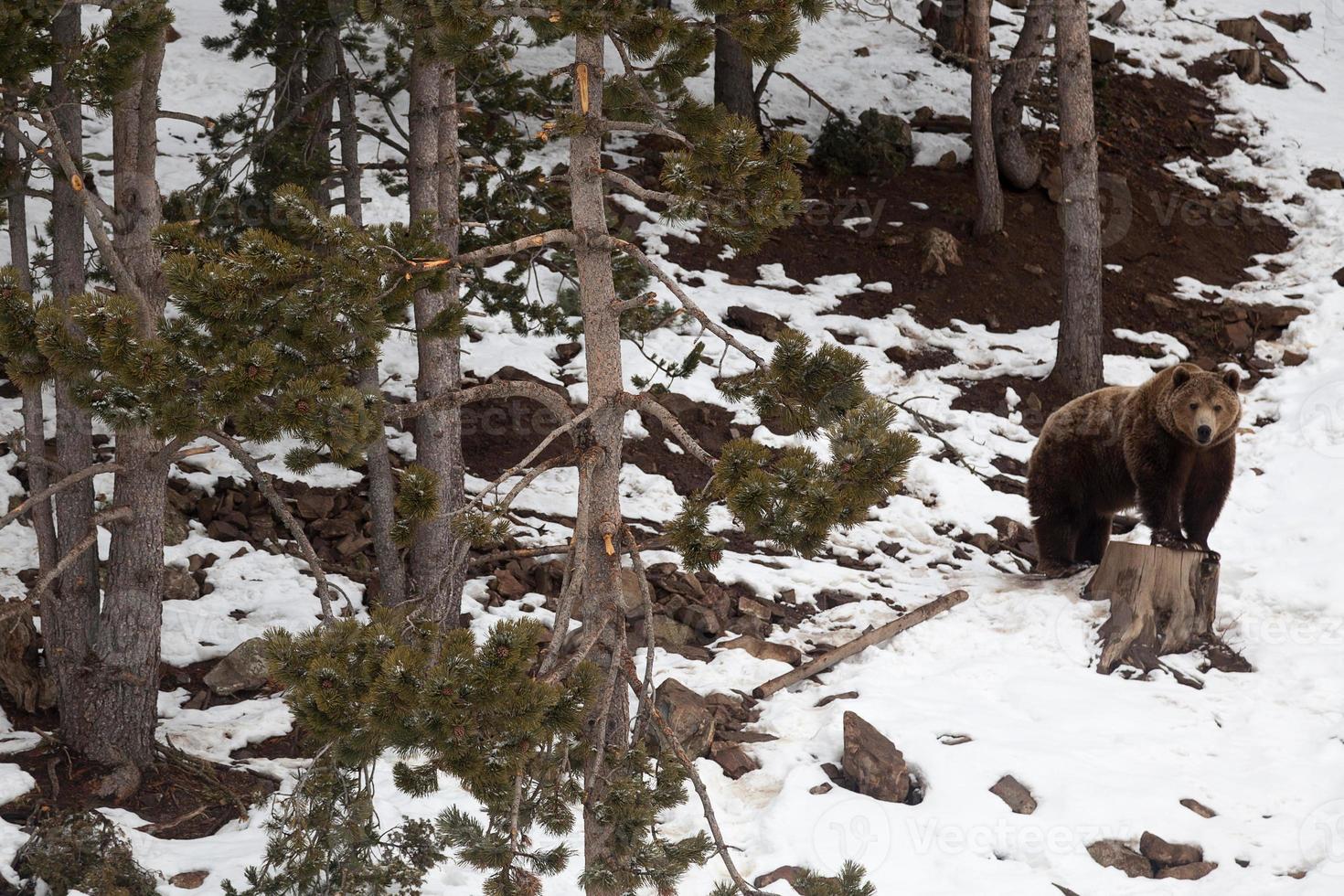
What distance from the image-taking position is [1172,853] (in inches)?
227

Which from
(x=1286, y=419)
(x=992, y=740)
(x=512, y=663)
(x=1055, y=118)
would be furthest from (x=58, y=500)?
(x=1055, y=118)

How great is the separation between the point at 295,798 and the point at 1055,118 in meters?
15.6

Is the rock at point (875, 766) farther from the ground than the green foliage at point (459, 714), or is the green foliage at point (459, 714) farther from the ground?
the green foliage at point (459, 714)

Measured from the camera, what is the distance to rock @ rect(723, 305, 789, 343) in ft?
39.2

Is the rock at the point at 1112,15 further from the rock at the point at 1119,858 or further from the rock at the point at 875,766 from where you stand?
the rock at the point at 1119,858

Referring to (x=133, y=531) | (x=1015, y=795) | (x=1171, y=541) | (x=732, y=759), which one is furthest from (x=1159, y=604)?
(x=133, y=531)

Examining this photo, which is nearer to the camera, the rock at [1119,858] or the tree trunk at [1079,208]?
the rock at [1119,858]

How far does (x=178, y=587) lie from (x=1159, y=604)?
21.1 feet

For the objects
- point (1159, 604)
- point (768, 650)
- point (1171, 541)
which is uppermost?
point (1171, 541)

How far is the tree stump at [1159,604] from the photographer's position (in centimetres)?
760

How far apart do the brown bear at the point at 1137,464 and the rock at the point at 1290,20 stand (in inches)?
642

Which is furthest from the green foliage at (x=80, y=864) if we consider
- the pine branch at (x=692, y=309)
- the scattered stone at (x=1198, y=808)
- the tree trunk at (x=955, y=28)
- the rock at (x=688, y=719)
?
the tree trunk at (x=955, y=28)

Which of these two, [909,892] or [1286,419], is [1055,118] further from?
[909,892]

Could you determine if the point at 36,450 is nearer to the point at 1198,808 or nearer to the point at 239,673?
the point at 239,673
